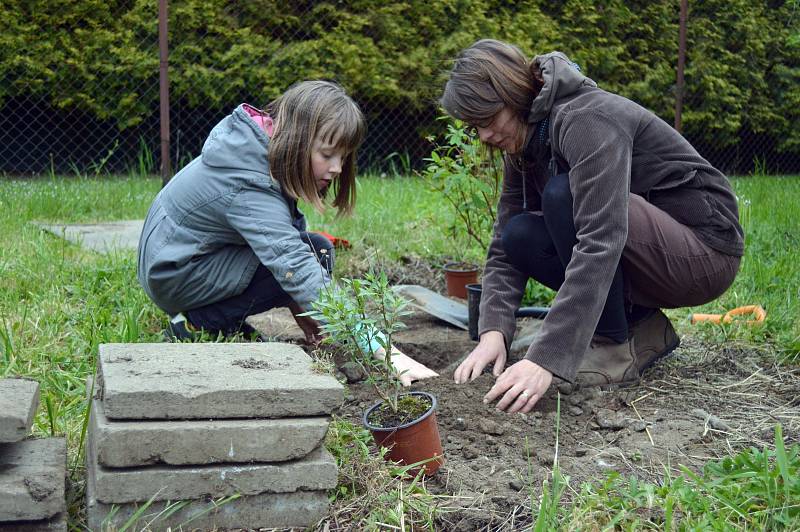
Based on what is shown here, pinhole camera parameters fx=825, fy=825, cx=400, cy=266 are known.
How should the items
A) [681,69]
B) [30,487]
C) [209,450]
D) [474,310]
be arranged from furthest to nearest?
[681,69]
[474,310]
[209,450]
[30,487]

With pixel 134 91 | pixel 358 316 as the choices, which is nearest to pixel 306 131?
pixel 358 316

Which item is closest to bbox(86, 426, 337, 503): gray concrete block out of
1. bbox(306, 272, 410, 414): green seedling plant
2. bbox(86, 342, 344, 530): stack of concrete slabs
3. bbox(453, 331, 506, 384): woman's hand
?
bbox(86, 342, 344, 530): stack of concrete slabs

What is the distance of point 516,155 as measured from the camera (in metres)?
2.74

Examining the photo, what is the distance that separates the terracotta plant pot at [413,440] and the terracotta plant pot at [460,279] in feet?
6.71

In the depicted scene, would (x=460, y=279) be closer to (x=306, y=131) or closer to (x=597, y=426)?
(x=306, y=131)

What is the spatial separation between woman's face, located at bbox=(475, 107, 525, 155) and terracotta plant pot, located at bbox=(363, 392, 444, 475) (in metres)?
0.96

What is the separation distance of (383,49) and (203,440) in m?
7.71

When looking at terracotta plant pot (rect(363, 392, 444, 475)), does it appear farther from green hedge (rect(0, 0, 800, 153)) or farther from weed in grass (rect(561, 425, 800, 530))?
green hedge (rect(0, 0, 800, 153))

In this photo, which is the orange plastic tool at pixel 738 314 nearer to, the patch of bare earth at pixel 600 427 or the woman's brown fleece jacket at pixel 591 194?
the patch of bare earth at pixel 600 427

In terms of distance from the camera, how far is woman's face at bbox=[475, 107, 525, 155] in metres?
2.52

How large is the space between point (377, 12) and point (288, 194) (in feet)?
21.1

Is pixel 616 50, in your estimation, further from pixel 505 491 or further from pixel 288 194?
pixel 505 491

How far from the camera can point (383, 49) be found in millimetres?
8906

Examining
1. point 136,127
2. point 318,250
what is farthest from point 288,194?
point 136,127
